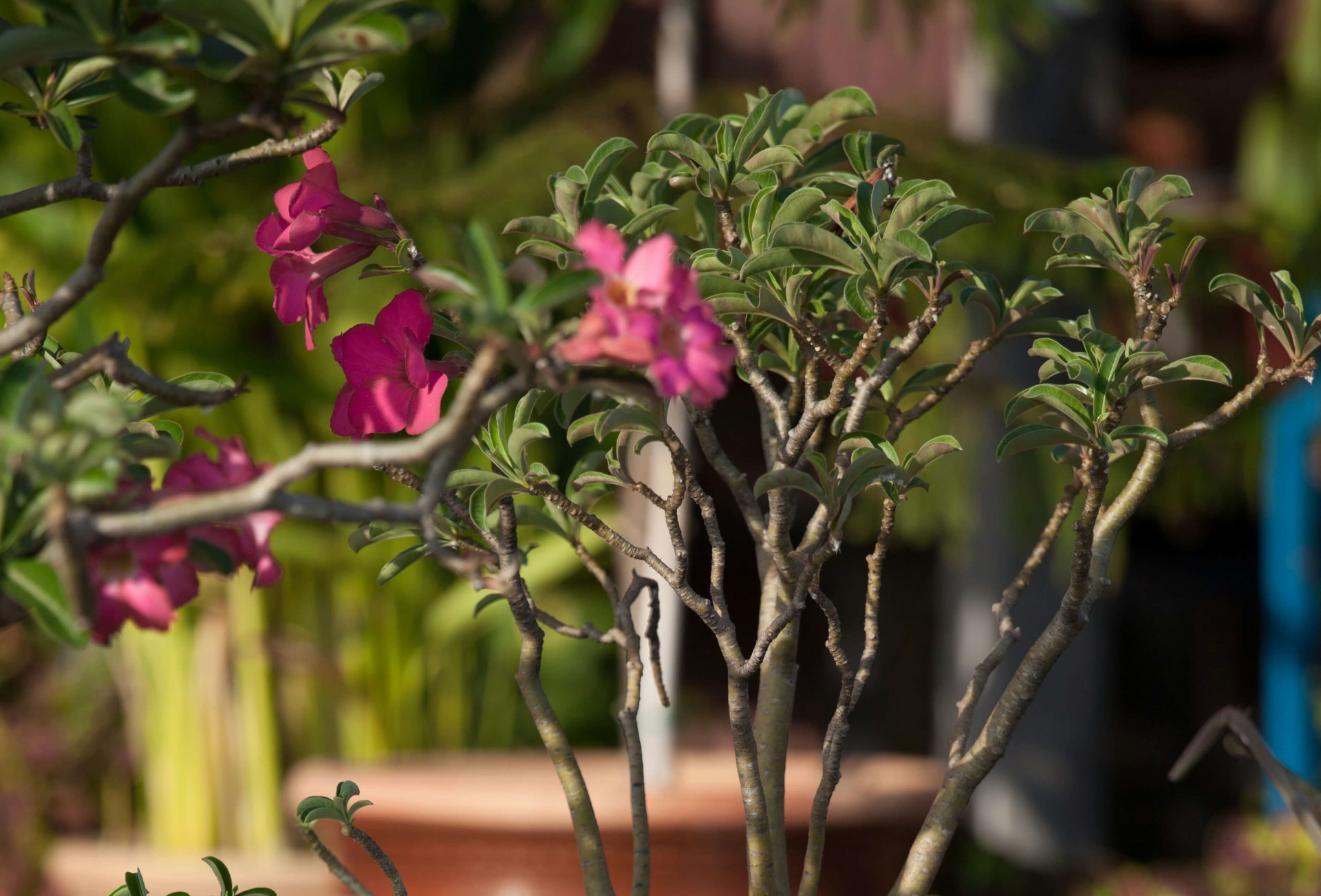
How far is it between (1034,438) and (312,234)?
341 millimetres

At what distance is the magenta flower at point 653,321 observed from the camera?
36cm

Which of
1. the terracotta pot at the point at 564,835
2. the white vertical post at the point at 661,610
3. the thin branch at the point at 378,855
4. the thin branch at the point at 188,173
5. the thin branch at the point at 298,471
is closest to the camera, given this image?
the thin branch at the point at 298,471

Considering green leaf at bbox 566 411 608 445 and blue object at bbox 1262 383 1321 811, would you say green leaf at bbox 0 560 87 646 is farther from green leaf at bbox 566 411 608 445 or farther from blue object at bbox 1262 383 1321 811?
blue object at bbox 1262 383 1321 811

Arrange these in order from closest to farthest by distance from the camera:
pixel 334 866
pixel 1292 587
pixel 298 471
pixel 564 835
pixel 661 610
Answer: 1. pixel 298 471
2. pixel 334 866
3. pixel 564 835
4. pixel 661 610
5. pixel 1292 587

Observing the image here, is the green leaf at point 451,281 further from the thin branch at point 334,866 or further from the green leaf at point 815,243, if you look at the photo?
the thin branch at point 334,866

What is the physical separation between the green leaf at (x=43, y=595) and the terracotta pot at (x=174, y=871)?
161 centimetres

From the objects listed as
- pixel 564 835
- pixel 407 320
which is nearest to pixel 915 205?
pixel 407 320

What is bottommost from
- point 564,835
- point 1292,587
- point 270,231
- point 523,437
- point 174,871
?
point 174,871

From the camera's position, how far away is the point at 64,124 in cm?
46

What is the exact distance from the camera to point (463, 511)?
0.54 meters

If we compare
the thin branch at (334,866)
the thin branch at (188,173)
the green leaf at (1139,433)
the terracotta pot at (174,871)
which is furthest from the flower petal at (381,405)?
the terracotta pot at (174,871)

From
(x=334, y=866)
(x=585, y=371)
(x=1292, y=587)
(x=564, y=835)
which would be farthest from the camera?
(x=1292, y=587)

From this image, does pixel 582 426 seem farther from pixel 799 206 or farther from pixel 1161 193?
pixel 1161 193

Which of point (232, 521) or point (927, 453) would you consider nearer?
point (232, 521)
